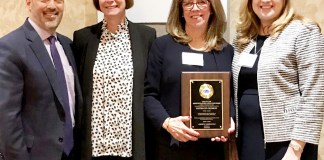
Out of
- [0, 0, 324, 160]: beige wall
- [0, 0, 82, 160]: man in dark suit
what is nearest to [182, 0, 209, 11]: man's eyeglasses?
[0, 0, 82, 160]: man in dark suit

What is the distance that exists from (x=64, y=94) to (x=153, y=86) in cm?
45

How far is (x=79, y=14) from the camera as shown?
3.21 m

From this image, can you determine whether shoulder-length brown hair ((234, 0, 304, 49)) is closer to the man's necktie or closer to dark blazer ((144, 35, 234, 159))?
dark blazer ((144, 35, 234, 159))

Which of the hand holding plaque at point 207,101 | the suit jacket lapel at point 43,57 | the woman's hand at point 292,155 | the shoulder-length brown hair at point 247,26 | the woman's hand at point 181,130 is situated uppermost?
the shoulder-length brown hair at point 247,26

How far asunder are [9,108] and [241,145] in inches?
43.3

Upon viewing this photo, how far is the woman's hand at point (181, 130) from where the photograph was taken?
1.97m

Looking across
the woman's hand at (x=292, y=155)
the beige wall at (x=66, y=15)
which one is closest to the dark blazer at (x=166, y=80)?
the woman's hand at (x=292, y=155)

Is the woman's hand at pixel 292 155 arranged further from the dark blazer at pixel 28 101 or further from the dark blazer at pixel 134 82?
the dark blazer at pixel 28 101

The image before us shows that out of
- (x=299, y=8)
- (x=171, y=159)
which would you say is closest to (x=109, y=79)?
(x=171, y=159)

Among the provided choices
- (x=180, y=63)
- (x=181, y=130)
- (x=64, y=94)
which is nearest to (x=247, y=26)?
(x=180, y=63)

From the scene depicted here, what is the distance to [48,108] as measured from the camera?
193 centimetres

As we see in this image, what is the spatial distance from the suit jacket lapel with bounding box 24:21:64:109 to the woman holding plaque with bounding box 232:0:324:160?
865 millimetres

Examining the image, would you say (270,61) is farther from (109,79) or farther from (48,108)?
(48,108)

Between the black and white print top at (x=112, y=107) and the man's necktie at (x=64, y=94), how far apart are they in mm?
154
